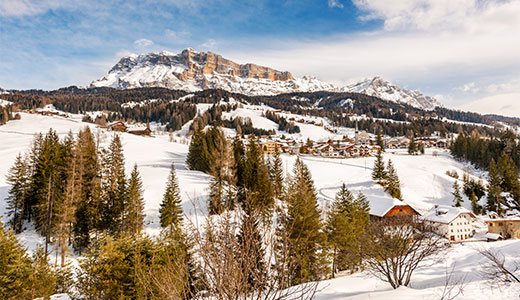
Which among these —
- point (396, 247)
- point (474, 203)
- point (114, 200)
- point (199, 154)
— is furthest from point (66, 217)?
point (474, 203)

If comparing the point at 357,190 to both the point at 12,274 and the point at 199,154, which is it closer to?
the point at 199,154

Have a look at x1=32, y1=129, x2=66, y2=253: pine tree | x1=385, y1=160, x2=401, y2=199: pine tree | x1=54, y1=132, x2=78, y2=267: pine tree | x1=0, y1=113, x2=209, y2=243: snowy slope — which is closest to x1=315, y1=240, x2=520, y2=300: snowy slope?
x1=0, y1=113, x2=209, y2=243: snowy slope

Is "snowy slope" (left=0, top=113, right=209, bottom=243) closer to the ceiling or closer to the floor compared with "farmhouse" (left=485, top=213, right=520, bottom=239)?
closer to the ceiling

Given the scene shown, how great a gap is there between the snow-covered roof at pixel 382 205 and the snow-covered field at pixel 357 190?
164 centimetres

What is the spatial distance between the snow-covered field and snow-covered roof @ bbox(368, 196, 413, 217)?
164 cm

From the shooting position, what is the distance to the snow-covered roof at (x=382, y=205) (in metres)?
40.6

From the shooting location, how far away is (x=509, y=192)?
53.3m

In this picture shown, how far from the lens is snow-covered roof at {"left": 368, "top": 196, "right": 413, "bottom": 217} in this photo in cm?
4059

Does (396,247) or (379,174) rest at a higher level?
(396,247)

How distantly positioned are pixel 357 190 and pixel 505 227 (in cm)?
2184

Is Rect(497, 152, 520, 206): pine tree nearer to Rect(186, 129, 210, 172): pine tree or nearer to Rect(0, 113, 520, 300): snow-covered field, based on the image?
Rect(0, 113, 520, 300): snow-covered field

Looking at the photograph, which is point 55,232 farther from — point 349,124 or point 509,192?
point 349,124

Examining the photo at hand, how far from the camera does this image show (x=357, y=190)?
52.1 metres

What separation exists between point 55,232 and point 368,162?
232ft
